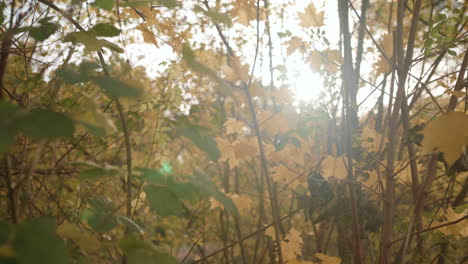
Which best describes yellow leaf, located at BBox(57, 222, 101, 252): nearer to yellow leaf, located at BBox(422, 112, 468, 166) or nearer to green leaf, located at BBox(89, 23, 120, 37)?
green leaf, located at BBox(89, 23, 120, 37)

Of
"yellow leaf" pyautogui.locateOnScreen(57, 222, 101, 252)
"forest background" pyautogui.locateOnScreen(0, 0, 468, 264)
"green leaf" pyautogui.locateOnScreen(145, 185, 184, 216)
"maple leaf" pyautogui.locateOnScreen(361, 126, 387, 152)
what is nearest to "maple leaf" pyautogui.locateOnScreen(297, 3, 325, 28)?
"forest background" pyautogui.locateOnScreen(0, 0, 468, 264)

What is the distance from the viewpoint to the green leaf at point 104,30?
0.72m

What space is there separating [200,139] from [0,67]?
1.73 ft

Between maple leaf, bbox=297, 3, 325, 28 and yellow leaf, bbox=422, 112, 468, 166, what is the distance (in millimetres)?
802

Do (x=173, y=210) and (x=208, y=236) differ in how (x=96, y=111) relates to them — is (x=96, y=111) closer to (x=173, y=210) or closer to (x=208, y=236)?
(x=173, y=210)

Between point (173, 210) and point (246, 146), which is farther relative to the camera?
point (246, 146)

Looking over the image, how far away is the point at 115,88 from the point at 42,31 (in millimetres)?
446

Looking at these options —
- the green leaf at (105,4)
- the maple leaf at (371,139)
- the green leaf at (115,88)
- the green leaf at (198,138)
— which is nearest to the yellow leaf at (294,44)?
the maple leaf at (371,139)

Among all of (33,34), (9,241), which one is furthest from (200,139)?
(33,34)

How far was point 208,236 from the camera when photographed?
14.6 ft

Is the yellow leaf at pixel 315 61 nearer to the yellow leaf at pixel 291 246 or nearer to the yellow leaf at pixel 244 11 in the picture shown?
the yellow leaf at pixel 244 11

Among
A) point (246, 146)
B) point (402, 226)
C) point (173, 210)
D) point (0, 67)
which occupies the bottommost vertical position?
point (402, 226)

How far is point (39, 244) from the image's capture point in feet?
1.19

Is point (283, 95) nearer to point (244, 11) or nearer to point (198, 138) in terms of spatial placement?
point (244, 11)
